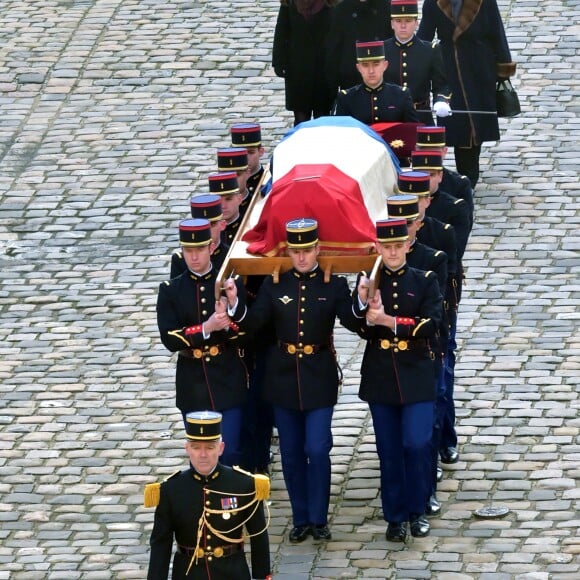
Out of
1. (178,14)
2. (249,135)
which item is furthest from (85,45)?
(249,135)

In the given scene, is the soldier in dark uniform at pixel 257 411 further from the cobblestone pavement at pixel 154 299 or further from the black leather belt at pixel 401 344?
the black leather belt at pixel 401 344

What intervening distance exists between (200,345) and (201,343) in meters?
0.03

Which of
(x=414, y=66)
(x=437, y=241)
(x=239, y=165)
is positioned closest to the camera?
(x=437, y=241)

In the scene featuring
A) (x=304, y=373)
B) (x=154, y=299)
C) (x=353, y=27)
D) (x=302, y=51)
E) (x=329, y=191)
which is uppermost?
(x=329, y=191)

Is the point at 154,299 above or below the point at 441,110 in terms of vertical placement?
below

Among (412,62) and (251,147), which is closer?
(251,147)

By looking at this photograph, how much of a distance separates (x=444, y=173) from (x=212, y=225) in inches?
72.2

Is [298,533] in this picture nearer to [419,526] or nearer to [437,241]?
[419,526]

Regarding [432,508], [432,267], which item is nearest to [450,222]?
[432,267]

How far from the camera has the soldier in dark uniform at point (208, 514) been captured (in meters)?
8.78

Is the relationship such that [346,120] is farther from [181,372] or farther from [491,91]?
[491,91]

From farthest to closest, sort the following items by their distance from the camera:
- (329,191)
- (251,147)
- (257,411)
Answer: (251,147) < (257,411) < (329,191)

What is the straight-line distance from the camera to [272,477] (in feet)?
37.1

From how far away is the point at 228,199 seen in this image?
11.3 m
